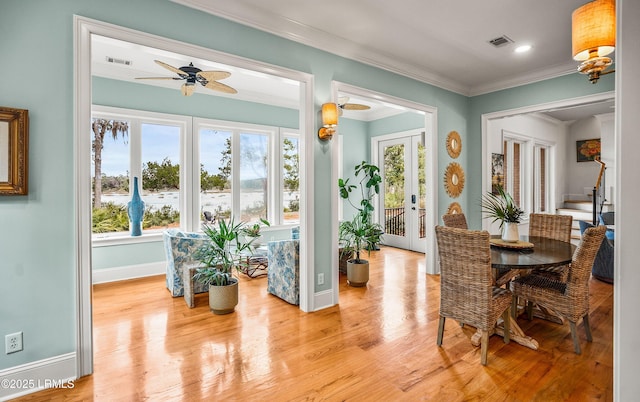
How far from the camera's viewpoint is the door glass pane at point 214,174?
17.3ft

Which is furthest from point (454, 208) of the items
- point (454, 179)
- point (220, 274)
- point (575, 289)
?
point (220, 274)

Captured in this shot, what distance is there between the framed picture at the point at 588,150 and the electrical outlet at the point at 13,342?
10.3 meters

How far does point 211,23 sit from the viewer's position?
275 centimetres

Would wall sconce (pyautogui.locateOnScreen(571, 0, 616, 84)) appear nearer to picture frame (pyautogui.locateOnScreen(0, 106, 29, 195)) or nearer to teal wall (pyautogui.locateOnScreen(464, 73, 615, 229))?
teal wall (pyautogui.locateOnScreen(464, 73, 615, 229))

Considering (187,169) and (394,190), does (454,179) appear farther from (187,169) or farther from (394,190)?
(187,169)

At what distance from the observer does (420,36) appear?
344cm

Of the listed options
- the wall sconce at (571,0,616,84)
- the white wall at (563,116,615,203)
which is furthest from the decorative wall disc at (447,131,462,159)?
the white wall at (563,116,615,203)

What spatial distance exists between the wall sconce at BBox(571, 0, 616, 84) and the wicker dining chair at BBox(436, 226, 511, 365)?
1131mm

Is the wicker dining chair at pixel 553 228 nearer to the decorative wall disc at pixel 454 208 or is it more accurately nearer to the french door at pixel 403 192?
the decorative wall disc at pixel 454 208

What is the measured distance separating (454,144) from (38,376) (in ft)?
17.3

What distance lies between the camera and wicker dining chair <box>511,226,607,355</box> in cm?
241

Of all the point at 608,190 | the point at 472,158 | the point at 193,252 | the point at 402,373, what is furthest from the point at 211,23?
the point at 608,190

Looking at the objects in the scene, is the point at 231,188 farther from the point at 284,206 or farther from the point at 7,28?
the point at 7,28

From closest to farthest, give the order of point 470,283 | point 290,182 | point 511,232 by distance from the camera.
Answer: point 470,283 → point 511,232 → point 290,182
